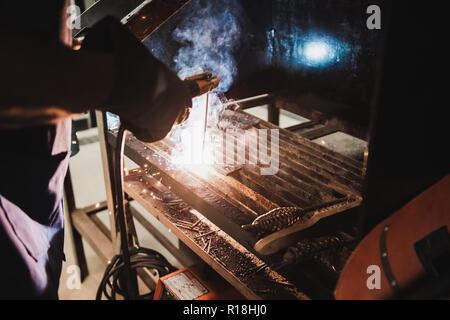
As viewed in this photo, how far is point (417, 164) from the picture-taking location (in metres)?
0.83

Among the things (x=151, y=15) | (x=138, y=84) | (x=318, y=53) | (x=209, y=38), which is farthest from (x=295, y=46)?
(x=138, y=84)

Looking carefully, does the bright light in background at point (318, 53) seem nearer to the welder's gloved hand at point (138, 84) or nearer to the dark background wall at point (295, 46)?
the dark background wall at point (295, 46)

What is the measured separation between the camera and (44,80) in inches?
23.4

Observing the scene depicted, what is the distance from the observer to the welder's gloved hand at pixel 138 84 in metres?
0.71

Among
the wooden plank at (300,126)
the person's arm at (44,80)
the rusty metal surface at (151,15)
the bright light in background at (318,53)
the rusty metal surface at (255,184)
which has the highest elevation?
the rusty metal surface at (151,15)

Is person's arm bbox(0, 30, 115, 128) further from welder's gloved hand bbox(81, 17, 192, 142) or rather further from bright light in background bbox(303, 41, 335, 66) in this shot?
bright light in background bbox(303, 41, 335, 66)

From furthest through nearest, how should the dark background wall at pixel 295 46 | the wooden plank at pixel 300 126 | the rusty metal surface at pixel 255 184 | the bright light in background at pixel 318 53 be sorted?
1. the wooden plank at pixel 300 126
2. the bright light in background at pixel 318 53
3. the dark background wall at pixel 295 46
4. the rusty metal surface at pixel 255 184

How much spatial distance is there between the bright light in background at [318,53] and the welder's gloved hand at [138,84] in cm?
130

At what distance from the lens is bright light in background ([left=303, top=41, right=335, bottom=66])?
6.39 ft

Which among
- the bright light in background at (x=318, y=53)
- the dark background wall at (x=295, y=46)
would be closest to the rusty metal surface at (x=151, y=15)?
the dark background wall at (x=295, y=46)

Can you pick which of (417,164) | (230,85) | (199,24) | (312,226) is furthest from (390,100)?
(230,85)

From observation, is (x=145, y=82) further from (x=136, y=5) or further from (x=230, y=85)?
(x=230, y=85)

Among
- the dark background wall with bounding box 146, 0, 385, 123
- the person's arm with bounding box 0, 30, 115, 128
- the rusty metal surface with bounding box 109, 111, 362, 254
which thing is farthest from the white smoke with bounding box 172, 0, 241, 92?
the person's arm with bounding box 0, 30, 115, 128
